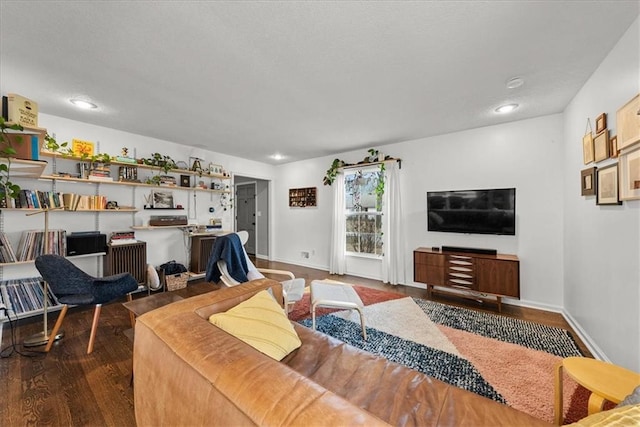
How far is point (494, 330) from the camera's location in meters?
2.54

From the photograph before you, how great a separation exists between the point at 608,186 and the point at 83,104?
496 cm

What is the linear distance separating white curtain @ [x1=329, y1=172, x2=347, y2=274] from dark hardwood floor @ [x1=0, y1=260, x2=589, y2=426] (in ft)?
8.93

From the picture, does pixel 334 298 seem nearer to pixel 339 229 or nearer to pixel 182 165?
pixel 339 229

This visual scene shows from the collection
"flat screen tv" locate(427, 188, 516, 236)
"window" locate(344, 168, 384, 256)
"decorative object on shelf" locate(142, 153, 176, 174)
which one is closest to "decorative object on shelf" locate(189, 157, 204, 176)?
"decorative object on shelf" locate(142, 153, 176, 174)

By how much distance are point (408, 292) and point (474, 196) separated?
1662 millimetres

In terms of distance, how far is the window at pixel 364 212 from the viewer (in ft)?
14.8

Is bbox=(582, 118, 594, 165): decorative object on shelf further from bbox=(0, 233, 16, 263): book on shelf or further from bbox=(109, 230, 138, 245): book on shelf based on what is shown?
bbox=(0, 233, 16, 263): book on shelf

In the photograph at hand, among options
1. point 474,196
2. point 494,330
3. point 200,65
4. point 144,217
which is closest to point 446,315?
point 494,330

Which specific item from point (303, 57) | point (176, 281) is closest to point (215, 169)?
point (176, 281)

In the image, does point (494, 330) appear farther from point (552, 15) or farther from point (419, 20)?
point (419, 20)

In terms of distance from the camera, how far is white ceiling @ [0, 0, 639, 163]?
149 centimetres

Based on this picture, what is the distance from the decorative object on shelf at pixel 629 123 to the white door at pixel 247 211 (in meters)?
6.35

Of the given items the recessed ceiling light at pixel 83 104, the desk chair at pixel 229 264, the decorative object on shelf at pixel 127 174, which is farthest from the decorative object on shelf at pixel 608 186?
the decorative object on shelf at pixel 127 174

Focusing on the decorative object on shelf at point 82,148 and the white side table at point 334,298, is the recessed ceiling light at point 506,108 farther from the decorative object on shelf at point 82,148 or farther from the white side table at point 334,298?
the decorative object on shelf at point 82,148
